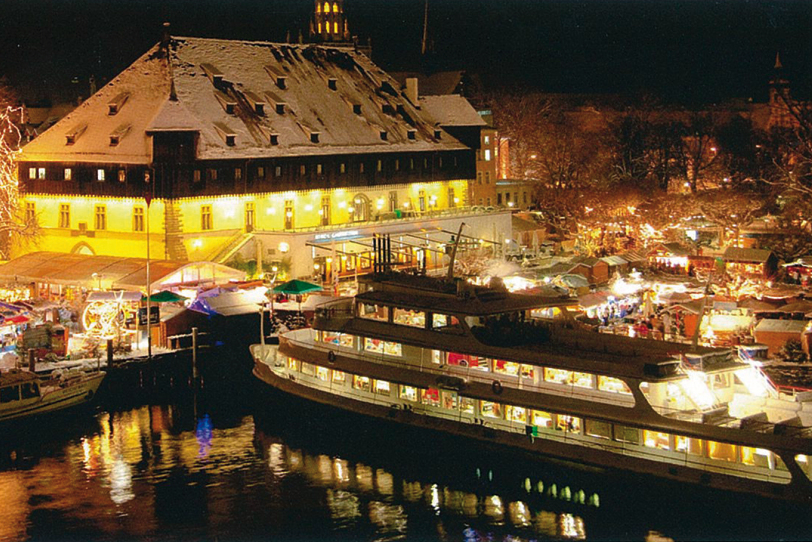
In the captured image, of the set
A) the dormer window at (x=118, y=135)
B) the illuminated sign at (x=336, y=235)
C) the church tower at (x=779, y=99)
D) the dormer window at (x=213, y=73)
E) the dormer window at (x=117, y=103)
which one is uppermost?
the church tower at (x=779, y=99)

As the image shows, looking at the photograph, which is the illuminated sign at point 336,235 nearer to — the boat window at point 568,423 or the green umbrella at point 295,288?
the green umbrella at point 295,288

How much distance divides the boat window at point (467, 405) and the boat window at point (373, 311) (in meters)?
5.05

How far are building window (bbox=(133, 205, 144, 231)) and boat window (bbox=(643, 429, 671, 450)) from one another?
35560mm

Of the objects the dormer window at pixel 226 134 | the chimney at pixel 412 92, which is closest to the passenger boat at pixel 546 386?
the dormer window at pixel 226 134

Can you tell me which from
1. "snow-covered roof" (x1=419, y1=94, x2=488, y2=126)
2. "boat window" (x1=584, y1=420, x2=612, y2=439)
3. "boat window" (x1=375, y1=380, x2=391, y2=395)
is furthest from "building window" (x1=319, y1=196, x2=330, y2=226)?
"boat window" (x1=584, y1=420, x2=612, y2=439)

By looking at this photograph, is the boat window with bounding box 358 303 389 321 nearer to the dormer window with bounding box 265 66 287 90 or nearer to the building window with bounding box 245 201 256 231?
the building window with bounding box 245 201 256 231

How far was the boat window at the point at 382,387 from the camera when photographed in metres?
38.9

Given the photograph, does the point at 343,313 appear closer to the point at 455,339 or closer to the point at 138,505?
the point at 455,339

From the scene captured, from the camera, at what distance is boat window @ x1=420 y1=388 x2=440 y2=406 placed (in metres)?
37.6

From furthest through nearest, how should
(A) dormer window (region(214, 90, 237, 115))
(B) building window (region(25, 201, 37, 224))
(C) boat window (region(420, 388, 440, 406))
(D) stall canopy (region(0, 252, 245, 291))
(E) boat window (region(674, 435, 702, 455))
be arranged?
1. (B) building window (region(25, 201, 37, 224))
2. (A) dormer window (region(214, 90, 237, 115))
3. (D) stall canopy (region(0, 252, 245, 291))
4. (C) boat window (region(420, 388, 440, 406))
5. (E) boat window (region(674, 435, 702, 455))

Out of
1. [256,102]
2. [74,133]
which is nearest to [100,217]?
[74,133]

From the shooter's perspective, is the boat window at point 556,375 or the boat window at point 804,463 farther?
the boat window at point 556,375

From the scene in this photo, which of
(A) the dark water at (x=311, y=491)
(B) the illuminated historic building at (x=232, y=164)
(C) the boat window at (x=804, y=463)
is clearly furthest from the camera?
(B) the illuminated historic building at (x=232, y=164)

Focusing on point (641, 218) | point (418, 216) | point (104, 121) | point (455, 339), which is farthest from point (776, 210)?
point (455, 339)
